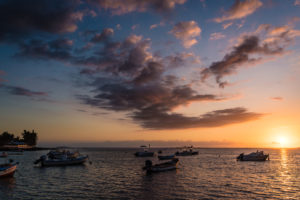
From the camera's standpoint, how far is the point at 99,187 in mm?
36156

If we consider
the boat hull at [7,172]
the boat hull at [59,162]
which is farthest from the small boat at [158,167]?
the boat hull at [59,162]

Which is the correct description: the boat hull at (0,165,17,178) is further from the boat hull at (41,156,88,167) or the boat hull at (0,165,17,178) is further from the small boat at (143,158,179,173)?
the small boat at (143,158,179,173)

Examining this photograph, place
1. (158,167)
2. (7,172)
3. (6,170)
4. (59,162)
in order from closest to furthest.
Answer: (6,170)
(7,172)
(158,167)
(59,162)

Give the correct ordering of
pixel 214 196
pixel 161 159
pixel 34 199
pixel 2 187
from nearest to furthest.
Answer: pixel 34 199 < pixel 214 196 < pixel 2 187 < pixel 161 159

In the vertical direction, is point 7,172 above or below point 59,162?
above

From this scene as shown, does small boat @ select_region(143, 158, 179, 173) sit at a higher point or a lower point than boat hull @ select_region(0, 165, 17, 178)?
lower

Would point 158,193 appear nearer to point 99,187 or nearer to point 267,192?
point 99,187

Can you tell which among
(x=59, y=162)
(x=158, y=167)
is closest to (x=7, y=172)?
(x=59, y=162)

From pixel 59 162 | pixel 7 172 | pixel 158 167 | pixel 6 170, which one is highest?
pixel 6 170

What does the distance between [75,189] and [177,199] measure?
1675 centimetres

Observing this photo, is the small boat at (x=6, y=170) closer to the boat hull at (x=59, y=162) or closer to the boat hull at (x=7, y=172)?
the boat hull at (x=7, y=172)

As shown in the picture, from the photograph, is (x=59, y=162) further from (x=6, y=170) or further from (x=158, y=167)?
(x=158, y=167)

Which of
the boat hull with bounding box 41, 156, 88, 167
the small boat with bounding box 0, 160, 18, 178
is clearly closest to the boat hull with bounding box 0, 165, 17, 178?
the small boat with bounding box 0, 160, 18, 178

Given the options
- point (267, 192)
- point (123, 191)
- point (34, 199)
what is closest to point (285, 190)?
point (267, 192)
